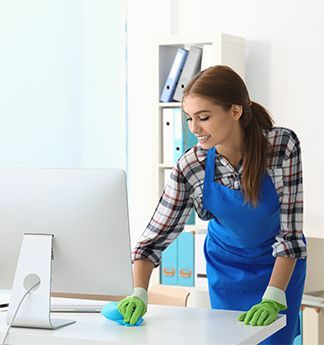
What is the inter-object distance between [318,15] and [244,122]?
1.86m

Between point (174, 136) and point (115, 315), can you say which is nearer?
point (115, 315)

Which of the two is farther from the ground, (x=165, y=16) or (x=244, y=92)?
(x=165, y=16)

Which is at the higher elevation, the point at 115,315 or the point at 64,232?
the point at 64,232

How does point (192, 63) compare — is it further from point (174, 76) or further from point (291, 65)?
A: point (291, 65)

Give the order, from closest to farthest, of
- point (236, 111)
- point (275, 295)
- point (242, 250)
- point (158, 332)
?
point (158, 332), point (275, 295), point (236, 111), point (242, 250)

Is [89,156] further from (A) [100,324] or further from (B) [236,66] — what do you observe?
(A) [100,324]

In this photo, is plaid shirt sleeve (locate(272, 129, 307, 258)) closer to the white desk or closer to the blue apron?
the blue apron

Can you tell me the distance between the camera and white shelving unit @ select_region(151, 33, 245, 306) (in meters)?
4.33

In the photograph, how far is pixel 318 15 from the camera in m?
4.36

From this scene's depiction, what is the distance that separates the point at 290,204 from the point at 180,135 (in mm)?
1863

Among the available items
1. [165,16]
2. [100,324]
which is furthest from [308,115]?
[100,324]

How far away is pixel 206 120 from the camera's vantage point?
257 cm

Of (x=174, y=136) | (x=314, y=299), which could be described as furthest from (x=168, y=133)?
(x=314, y=299)

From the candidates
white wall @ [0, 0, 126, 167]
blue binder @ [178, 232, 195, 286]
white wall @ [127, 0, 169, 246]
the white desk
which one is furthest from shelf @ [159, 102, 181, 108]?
the white desk
